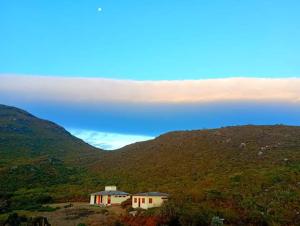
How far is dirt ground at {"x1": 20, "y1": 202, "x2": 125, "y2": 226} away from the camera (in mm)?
38156

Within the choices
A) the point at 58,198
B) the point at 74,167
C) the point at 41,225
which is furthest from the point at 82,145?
the point at 41,225

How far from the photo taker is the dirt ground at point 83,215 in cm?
3816

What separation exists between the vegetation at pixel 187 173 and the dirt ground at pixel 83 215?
8.80 ft

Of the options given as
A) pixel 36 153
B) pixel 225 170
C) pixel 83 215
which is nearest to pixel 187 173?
pixel 225 170

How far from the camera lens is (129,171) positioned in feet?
222

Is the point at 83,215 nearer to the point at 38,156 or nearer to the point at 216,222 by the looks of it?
the point at 216,222

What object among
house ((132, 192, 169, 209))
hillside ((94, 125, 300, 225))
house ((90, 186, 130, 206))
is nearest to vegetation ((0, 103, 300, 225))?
hillside ((94, 125, 300, 225))

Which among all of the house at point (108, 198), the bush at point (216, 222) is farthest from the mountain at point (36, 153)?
the bush at point (216, 222)

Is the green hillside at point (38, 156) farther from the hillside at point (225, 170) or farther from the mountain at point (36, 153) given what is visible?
the hillside at point (225, 170)

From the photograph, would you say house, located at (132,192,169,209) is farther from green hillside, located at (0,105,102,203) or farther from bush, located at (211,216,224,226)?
green hillside, located at (0,105,102,203)

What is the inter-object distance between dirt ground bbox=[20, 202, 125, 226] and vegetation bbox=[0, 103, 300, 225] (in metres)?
2.68

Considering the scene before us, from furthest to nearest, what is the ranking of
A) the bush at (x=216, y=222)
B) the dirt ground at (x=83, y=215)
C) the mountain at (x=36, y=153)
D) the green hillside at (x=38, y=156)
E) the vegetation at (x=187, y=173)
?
the mountain at (x=36, y=153) < the green hillside at (x=38, y=156) < the vegetation at (x=187, y=173) < the dirt ground at (x=83, y=215) < the bush at (x=216, y=222)

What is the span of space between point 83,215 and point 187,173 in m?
21.5

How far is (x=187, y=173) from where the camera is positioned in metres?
59.9
